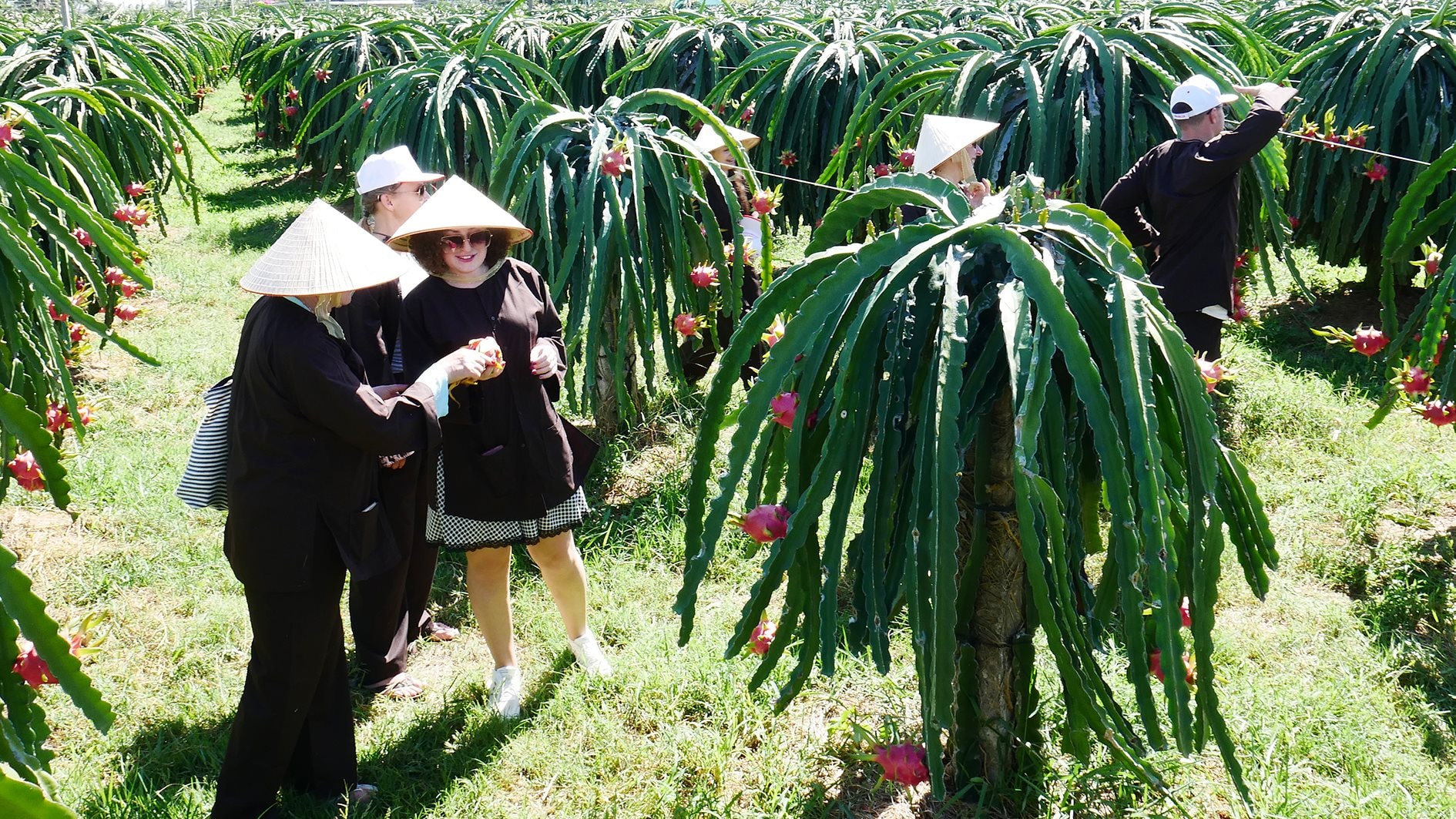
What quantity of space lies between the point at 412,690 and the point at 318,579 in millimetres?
855

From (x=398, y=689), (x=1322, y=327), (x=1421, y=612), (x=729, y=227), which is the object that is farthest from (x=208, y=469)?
(x=1322, y=327)

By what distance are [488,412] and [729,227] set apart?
2.20 meters

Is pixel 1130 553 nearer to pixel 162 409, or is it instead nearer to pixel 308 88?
pixel 162 409

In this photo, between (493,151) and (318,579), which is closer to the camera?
(318,579)

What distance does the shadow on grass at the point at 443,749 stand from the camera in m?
3.15

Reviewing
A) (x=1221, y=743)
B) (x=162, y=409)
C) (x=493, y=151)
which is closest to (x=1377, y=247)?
(x=493, y=151)

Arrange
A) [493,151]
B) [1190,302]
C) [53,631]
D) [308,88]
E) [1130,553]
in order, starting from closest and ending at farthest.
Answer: [53,631], [1130,553], [1190,302], [493,151], [308,88]

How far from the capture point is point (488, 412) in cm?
335

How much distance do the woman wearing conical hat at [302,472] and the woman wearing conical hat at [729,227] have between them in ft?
6.35

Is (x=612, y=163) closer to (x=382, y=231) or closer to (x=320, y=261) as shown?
(x=382, y=231)

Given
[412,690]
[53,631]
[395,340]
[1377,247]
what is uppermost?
[53,631]

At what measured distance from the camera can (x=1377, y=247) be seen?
21.3 ft

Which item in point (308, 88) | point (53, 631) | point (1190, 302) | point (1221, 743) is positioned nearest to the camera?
point (53, 631)

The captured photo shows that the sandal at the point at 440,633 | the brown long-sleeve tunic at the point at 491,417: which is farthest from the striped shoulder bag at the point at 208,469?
the sandal at the point at 440,633
